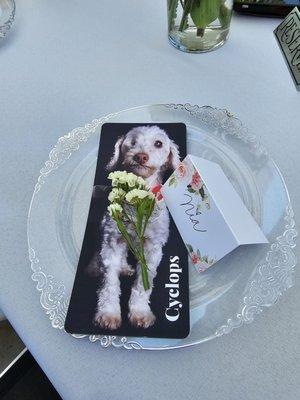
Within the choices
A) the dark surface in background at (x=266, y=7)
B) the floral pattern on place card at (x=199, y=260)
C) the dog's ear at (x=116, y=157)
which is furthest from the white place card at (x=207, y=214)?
the dark surface in background at (x=266, y=7)

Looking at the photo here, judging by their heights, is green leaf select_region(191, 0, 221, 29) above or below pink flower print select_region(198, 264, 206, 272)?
above

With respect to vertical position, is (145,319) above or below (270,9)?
below

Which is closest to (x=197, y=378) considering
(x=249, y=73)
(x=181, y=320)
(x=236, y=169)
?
(x=181, y=320)

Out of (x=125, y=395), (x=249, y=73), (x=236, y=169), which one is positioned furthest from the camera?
(x=249, y=73)

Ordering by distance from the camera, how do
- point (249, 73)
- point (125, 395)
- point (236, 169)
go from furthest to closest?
point (249, 73)
point (236, 169)
point (125, 395)

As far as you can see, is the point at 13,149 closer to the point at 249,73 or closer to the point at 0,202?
the point at 0,202

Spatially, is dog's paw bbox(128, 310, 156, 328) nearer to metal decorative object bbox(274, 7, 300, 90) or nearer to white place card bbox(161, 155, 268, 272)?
white place card bbox(161, 155, 268, 272)

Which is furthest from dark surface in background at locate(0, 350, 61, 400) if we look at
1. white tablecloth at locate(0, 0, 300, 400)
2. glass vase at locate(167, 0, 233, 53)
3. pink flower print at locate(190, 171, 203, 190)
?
glass vase at locate(167, 0, 233, 53)
